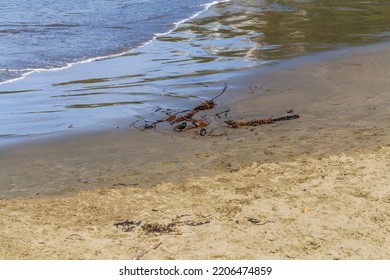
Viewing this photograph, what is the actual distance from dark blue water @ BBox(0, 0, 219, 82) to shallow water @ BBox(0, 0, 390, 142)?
0.75 meters

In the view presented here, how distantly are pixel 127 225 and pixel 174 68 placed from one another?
5.81 meters

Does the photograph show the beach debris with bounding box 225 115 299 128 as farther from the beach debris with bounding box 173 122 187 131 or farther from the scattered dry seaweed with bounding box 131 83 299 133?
the beach debris with bounding box 173 122 187 131

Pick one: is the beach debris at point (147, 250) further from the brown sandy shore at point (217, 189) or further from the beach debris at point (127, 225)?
the beach debris at point (127, 225)

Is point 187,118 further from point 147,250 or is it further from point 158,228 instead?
point 147,250

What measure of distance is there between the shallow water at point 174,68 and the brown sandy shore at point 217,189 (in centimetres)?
79

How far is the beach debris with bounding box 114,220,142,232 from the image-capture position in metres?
4.19

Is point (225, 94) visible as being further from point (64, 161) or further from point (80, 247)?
point (80, 247)

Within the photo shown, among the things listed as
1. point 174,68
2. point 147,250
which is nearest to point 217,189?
point 147,250

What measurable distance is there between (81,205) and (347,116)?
336 centimetres

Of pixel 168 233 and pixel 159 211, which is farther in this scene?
pixel 159 211

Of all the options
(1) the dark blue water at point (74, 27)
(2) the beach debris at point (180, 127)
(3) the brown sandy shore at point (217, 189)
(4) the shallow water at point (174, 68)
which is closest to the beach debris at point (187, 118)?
(2) the beach debris at point (180, 127)

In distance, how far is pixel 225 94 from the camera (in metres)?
7.99

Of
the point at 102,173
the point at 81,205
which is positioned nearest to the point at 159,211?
the point at 81,205

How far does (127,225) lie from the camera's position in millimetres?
4254
